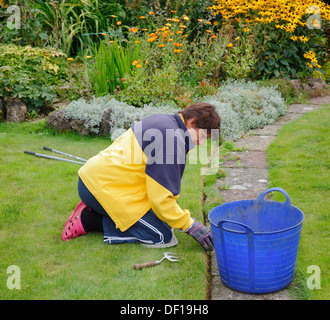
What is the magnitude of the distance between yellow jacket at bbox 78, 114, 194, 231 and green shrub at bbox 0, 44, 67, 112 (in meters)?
3.47

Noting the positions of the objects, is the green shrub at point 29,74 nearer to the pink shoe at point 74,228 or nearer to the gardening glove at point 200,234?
the pink shoe at point 74,228

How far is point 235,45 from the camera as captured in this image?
706cm

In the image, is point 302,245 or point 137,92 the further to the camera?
point 137,92

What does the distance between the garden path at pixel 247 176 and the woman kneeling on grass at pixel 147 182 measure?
1.36 ft

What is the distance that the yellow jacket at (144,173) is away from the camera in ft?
9.21

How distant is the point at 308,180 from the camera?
13.4 feet

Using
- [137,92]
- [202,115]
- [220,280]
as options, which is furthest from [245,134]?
[220,280]

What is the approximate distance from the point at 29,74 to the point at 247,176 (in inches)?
144

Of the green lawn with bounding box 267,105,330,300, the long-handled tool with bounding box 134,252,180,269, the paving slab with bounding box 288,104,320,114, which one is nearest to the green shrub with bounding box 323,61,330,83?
the paving slab with bounding box 288,104,320,114

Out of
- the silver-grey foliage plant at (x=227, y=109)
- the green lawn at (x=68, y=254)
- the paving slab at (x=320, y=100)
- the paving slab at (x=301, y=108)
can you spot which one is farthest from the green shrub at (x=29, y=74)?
the paving slab at (x=320, y=100)

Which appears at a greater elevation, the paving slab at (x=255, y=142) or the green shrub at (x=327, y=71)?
the green shrub at (x=327, y=71)

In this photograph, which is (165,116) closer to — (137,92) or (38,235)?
(38,235)

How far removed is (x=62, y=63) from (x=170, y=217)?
4.96 meters

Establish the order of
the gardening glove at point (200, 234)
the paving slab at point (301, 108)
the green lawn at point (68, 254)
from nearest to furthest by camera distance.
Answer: the green lawn at point (68, 254) → the gardening glove at point (200, 234) → the paving slab at point (301, 108)
